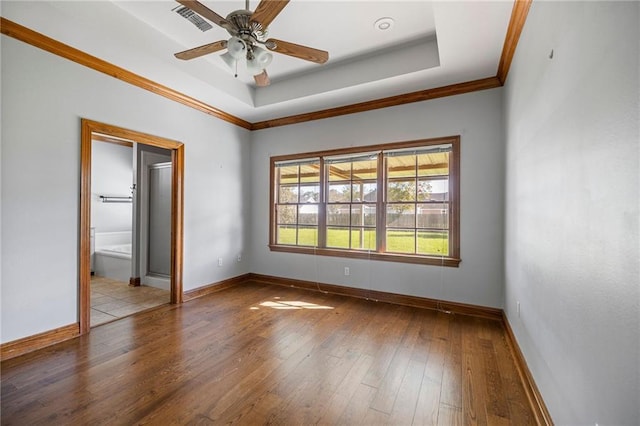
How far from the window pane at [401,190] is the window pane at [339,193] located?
636mm

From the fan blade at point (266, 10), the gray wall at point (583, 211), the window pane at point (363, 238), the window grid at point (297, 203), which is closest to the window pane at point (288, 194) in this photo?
the window grid at point (297, 203)

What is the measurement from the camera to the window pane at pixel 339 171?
14.2 ft

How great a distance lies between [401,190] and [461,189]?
747 millimetres

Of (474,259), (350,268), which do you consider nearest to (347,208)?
(350,268)

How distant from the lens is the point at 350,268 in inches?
167

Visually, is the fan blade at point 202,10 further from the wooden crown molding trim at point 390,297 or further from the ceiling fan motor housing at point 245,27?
the wooden crown molding trim at point 390,297

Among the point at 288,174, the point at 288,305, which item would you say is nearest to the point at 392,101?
the point at 288,174

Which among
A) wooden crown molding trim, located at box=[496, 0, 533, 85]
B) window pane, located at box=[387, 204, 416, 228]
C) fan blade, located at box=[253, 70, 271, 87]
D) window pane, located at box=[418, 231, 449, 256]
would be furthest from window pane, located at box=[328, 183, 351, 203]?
wooden crown molding trim, located at box=[496, 0, 533, 85]

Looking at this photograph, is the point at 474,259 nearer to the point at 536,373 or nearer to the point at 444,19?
the point at 536,373

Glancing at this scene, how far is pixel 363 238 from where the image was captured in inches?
165

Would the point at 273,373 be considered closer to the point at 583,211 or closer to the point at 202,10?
the point at 583,211

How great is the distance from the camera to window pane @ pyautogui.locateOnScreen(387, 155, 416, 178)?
3.86m

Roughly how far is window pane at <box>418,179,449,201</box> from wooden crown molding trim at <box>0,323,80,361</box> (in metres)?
4.14

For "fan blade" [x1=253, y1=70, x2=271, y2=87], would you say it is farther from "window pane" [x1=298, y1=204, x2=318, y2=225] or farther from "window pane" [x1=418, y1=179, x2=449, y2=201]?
"window pane" [x1=418, y1=179, x2=449, y2=201]
